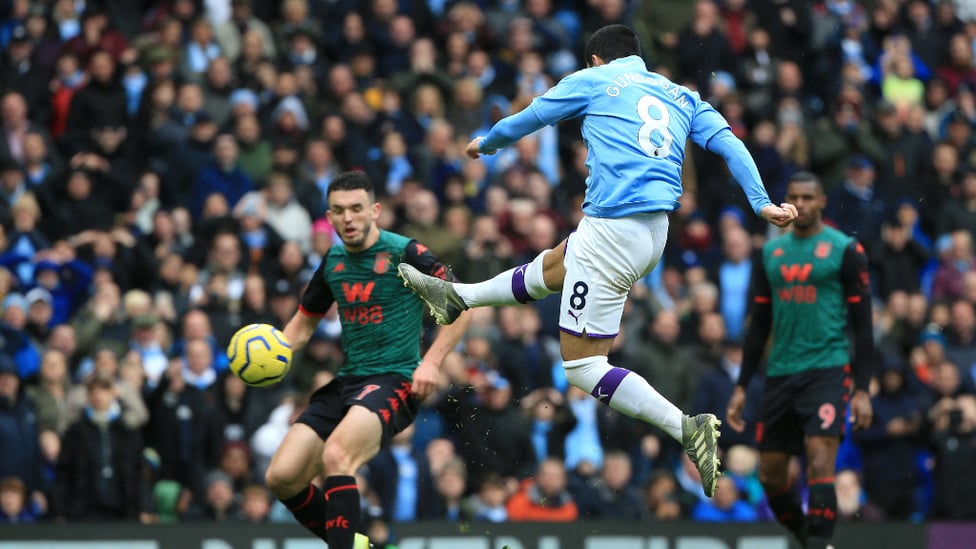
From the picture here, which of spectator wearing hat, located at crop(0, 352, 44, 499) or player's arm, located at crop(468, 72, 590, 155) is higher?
player's arm, located at crop(468, 72, 590, 155)

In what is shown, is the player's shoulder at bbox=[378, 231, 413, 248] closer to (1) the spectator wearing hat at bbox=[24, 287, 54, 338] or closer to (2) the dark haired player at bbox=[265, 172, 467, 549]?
(2) the dark haired player at bbox=[265, 172, 467, 549]

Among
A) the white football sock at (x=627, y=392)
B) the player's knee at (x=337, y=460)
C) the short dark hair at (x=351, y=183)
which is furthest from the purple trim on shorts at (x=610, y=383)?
the short dark hair at (x=351, y=183)

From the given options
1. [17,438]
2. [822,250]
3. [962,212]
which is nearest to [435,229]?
[17,438]

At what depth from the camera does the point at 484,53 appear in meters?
19.3

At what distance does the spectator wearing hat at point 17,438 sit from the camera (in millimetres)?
14922

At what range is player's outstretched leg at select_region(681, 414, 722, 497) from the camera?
1051 cm

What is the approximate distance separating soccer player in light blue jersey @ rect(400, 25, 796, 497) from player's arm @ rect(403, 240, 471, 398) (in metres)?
0.87

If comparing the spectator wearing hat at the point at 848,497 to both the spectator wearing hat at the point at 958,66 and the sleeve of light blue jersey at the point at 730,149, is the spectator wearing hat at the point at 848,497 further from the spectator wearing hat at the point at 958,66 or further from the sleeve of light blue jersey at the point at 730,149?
the spectator wearing hat at the point at 958,66

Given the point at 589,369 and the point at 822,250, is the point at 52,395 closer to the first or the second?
the point at 589,369

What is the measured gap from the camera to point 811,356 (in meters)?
12.5

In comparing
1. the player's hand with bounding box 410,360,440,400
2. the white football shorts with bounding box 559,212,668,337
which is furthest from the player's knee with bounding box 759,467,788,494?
the player's hand with bounding box 410,360,440,400

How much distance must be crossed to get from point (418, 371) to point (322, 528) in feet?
4.65

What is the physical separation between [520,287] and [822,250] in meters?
2.72

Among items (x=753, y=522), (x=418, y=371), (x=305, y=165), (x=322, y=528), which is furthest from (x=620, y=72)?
(x=305, y=165)
